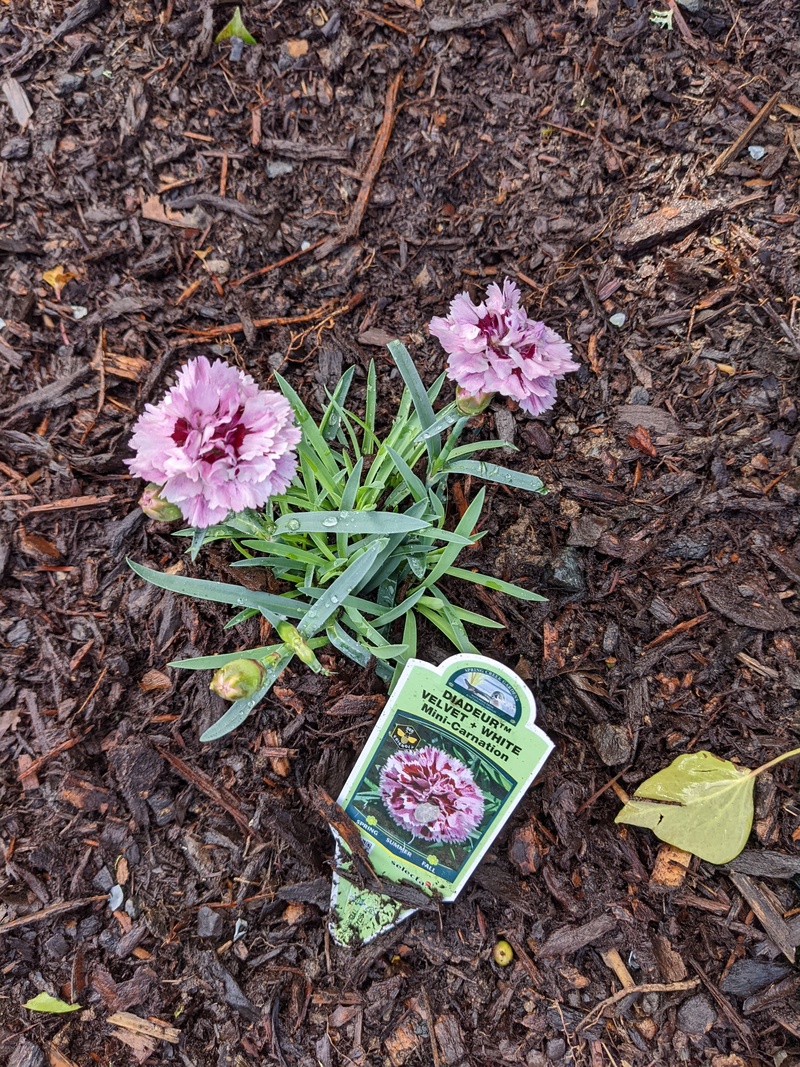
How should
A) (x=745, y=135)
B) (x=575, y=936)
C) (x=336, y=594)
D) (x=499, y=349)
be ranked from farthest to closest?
1. (x=745, y=135)
2. (x=575, y=936)
3. (x=336, y=594)
4. (x=499, y=349)

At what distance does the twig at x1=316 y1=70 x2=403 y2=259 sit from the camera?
7.10ft

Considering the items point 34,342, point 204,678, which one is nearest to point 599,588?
point 204,678

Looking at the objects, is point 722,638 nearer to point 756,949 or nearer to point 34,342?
point 756,949

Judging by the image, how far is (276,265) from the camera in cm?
216

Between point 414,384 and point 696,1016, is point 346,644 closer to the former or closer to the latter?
point 414,384

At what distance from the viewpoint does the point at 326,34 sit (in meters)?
2.21

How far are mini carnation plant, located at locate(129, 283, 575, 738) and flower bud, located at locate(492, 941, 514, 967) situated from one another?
0.71 meters

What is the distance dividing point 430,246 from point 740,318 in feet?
3.15

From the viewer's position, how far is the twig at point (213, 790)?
1.72 meters

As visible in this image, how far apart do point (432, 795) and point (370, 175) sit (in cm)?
186

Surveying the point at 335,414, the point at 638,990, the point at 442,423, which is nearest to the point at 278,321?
the point at 335,414

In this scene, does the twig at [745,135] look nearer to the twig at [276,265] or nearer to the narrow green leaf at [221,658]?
the twig at [276,265]

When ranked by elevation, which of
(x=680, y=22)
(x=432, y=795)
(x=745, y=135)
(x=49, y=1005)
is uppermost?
(x=680, y=22)

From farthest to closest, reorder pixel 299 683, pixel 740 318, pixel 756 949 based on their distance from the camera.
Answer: pixel 740 318 < pixel 299 683 < pixel 756 949
